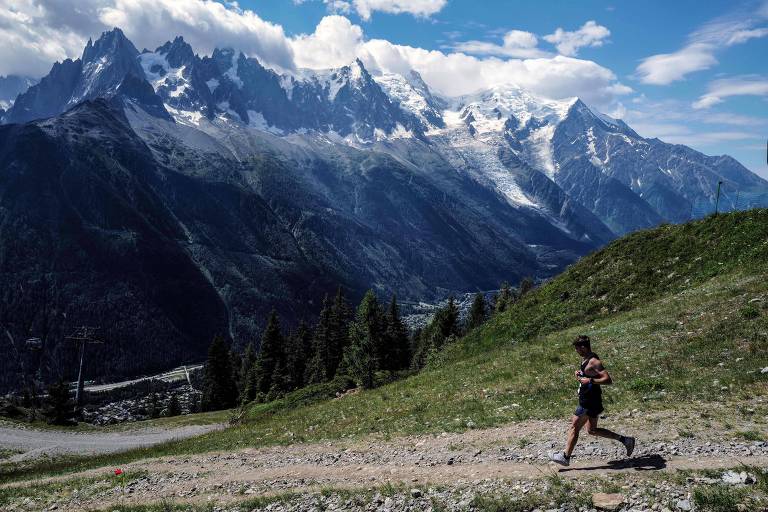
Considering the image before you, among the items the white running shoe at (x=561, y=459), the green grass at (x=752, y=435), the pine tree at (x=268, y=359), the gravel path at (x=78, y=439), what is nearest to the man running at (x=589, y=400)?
the white running shoe at (x=561, y=459)

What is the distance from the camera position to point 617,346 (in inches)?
1013

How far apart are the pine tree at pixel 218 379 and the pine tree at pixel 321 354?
19.2 m

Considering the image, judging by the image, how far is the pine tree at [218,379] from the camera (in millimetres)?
101500

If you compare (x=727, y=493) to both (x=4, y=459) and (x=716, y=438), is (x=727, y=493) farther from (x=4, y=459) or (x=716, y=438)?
(x=4, y=459)

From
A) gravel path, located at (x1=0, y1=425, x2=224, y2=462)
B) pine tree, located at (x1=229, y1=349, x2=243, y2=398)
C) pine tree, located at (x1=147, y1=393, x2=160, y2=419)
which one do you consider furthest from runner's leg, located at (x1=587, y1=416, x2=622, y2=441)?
pine tree, located at (x1=147, y1=393, x2=160, y2=419)

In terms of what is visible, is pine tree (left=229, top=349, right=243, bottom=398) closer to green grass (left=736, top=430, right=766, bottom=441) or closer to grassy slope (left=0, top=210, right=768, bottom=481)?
grassy slope (left=0, top=210, right=768, bottom=481)

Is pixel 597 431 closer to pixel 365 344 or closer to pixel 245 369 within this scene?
pixel 365 344

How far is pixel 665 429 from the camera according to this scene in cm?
1556

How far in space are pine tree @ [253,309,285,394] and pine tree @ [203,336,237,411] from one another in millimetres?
13456

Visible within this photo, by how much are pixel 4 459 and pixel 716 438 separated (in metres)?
48.0

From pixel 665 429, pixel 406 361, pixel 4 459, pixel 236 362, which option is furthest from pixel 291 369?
pixel 665 429

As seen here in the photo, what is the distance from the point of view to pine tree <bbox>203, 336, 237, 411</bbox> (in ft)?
333

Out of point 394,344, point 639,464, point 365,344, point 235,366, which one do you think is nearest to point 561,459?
point 639,464

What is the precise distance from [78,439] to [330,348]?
46.0 metres
